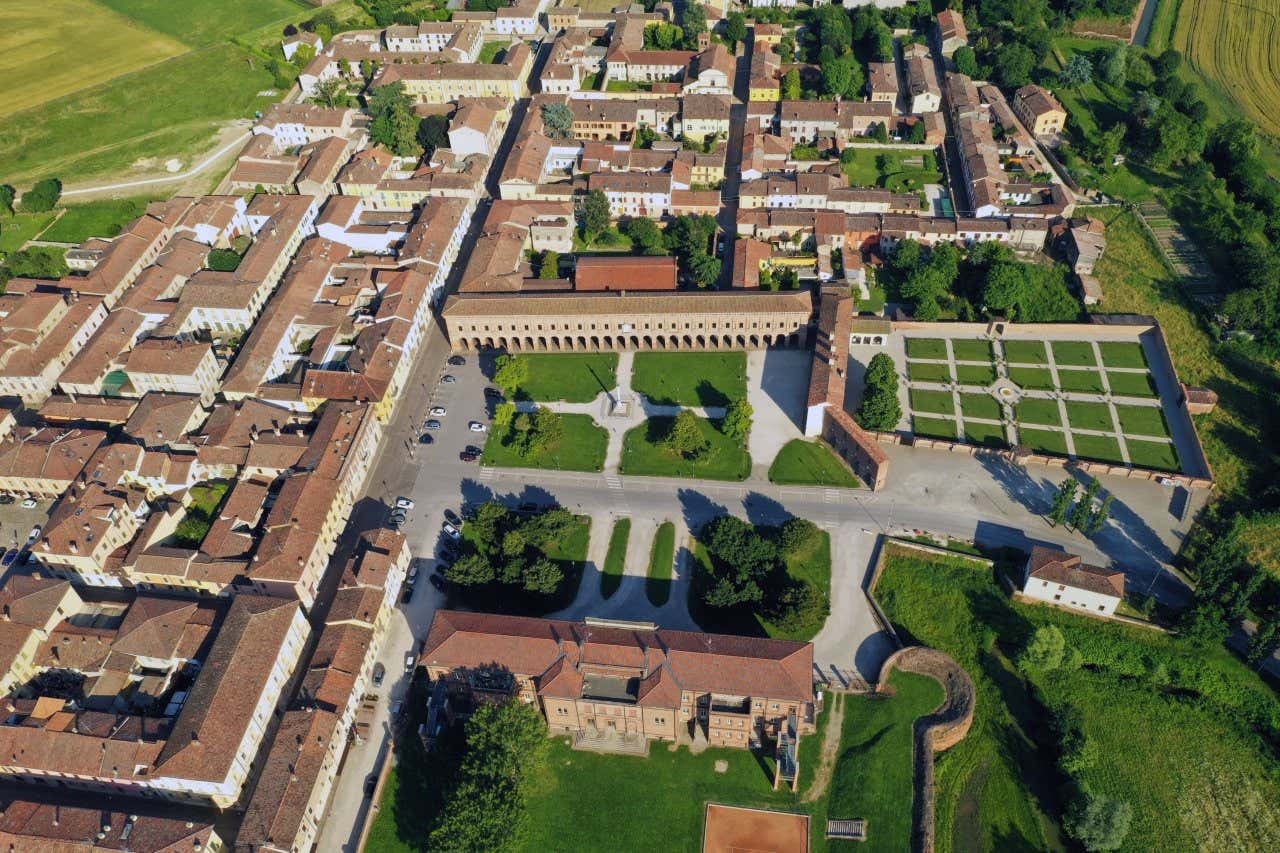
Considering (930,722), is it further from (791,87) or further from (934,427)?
(791,87)

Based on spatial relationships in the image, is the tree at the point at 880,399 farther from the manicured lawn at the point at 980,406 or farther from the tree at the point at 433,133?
the tree at the point at 433,133

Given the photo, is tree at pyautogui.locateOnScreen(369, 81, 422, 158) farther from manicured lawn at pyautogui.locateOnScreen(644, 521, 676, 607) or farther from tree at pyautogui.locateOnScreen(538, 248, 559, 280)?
manicured lawn at pyautogui.locateOnScreen(644, 521, 676, 607)

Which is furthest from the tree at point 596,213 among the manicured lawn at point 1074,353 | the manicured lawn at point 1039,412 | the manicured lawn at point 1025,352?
the manicured lawn at point 1074,353

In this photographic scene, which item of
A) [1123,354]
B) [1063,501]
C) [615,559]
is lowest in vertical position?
[615,559]

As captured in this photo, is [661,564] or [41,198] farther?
[41,198]

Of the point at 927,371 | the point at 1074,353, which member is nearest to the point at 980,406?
the point at 927,371

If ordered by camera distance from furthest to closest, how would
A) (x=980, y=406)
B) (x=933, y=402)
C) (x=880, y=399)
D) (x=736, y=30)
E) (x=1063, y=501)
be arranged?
(x=736, y=30) < (x=933, y=402) < (x=980, y=406) < (x=880, y=399) < (x=1063, y=501)

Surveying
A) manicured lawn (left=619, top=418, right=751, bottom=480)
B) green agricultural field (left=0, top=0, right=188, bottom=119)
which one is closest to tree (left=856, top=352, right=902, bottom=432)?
manicured lawn (left=619, top=418, right=751, bottom=480)

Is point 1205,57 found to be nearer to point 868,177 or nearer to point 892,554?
point 868,177
